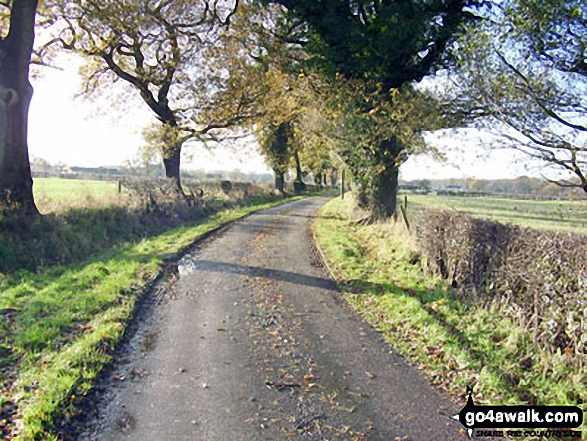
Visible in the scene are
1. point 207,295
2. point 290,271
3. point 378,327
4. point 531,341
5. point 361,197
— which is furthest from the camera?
point 361,197

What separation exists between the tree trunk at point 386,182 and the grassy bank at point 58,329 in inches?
334

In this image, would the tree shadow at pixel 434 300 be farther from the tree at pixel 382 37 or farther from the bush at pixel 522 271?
the tree at pixel 382 37

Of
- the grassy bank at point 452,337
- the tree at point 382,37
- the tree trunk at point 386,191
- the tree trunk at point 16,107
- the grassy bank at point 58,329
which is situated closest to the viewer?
the grassy bank at point 58,329

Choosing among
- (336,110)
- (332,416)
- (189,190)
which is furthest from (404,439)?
(189,190)

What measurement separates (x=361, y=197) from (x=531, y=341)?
47.8 feet

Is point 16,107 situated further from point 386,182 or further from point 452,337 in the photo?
point 452,337

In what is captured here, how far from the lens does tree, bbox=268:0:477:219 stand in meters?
12.6

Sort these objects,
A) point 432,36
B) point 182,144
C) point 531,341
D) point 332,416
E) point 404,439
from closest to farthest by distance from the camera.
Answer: point 404,439 < point 332,416 < point 531,341 < point 432,36 < point 182,144

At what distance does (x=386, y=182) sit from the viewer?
16.5 metres

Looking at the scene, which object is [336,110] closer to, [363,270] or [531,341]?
[363,270]

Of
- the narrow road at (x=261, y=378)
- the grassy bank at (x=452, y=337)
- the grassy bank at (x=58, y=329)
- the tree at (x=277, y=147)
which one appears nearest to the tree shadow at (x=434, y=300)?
the grassy bank at (x=452, y=337)

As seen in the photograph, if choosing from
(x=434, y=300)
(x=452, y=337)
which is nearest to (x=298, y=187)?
(x=434, y=300)

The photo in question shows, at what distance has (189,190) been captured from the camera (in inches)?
1007

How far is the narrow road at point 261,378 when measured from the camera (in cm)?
413
